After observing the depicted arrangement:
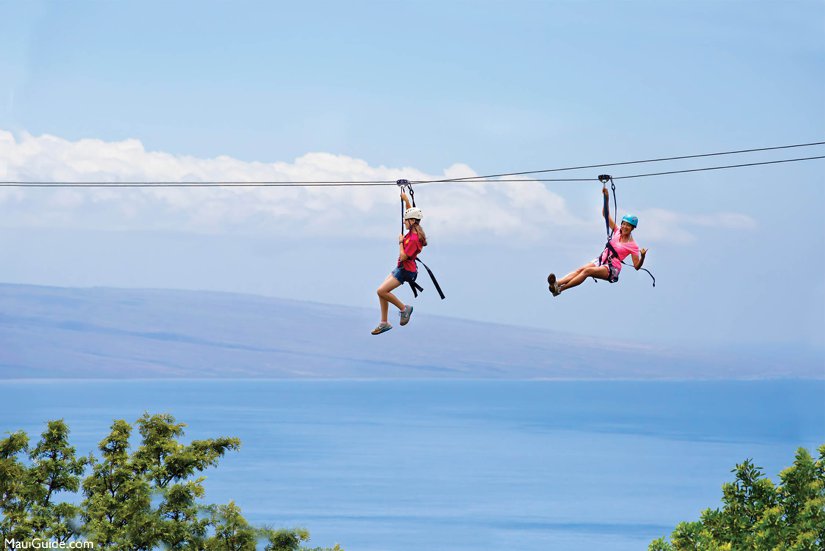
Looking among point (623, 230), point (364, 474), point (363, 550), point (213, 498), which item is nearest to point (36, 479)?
point (623, 230)

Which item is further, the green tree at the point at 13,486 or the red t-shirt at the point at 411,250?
the green tree at the point at 13,486

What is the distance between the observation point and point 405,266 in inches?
769

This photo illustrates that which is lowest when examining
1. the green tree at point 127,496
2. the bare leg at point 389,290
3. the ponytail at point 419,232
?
the green tree at point 127,496

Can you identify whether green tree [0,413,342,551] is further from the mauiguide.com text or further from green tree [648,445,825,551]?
green tree [648,445,825,551]

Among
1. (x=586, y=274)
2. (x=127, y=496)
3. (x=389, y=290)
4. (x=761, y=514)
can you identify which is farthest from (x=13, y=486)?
(x=761, y=514)

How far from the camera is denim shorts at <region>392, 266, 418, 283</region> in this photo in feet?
64.3

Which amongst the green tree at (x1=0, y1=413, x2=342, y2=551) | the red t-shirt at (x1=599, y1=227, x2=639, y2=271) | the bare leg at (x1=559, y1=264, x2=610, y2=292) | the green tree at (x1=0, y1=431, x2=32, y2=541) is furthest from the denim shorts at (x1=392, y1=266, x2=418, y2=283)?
the green tree at (x1=0, y1=431, x2=32, y2=541)

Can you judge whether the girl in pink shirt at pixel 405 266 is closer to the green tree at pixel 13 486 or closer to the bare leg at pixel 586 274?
the bare leg at pixel 586 274

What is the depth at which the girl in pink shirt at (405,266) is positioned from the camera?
19.3 m

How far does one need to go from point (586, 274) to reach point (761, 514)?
576 centimetres

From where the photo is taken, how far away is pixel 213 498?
153 metres

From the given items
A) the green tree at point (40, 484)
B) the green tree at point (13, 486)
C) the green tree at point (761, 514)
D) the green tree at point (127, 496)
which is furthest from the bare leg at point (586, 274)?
the green tree at point (13, 486)

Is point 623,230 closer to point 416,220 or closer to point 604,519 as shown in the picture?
point 416,220

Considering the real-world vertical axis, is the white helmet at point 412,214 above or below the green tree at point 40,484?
above
